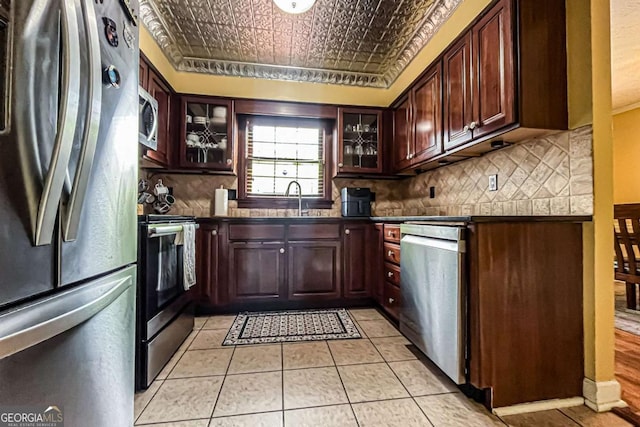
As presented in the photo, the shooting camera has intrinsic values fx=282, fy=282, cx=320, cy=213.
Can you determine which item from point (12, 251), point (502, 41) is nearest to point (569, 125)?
point (502, 41)

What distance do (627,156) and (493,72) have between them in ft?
16.1

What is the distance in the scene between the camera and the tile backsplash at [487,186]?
1.49 meters

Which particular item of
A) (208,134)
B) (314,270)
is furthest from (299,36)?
(314,270)

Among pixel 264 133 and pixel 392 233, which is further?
pixel 264 133

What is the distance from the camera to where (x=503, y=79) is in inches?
63.9

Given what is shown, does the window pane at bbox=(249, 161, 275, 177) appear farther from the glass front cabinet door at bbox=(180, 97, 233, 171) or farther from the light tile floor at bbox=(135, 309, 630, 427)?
the light tile floor at bbox=(135, 309, 630, 427)

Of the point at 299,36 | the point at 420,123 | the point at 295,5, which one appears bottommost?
the point at 420,123

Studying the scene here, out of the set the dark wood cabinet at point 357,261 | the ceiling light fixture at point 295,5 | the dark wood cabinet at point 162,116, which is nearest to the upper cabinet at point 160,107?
the dark wood cabinet at point 162,116

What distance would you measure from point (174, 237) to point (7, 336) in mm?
1601

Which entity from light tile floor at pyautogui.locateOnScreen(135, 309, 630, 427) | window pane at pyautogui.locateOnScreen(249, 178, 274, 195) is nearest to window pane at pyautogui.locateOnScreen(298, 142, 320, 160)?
window pane at pyautogui.locateOnScreen(249, 178, 274, 195)

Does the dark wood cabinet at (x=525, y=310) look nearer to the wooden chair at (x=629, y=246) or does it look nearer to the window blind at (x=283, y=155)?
the wooden chair at (x=629, y=246)

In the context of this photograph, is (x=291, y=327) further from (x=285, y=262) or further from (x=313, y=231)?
(x=313, y=231)

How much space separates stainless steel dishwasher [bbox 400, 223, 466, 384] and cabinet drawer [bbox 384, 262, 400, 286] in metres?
0.28

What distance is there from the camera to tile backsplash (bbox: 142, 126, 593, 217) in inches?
58.6
